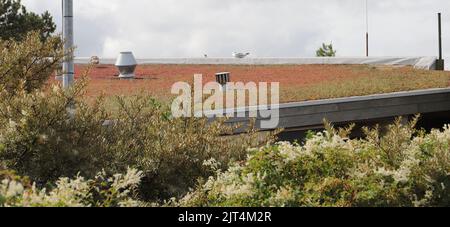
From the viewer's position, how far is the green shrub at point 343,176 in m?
7.71

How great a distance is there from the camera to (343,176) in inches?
332

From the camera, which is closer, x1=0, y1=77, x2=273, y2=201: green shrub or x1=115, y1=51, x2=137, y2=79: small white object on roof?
x1=0, y1=77, x2=273, y2=201: green shrub

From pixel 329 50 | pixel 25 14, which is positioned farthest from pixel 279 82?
pixel 329 50

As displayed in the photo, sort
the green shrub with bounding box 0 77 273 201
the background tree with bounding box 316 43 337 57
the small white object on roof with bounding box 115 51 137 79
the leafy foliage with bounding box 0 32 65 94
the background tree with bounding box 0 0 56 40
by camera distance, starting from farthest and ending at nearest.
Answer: the background tree with bounding box 316 43 337 57, the background tree with bounding box 0 0 56 40, the small white object on roof with bounding box 115 51 137 79, the leafy foliage with bounding box 0 32 65 94, the green shrub with bounding box 0 77 273 201

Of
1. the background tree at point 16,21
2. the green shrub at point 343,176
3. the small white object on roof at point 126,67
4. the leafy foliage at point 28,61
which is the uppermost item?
the background tree at point 16,21

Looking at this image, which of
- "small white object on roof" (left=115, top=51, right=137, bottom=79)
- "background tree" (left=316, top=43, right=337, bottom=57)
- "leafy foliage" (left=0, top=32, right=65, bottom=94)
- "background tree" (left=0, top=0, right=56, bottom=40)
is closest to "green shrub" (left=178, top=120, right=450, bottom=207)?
"leafy foliage" (left=0, top=32, right=65, bottom=94)

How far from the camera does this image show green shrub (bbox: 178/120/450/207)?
771cm

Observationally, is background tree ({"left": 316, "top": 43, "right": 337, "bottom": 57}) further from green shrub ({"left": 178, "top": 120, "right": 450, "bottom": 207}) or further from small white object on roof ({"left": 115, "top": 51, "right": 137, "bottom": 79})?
green shrub ({"left": 178, "top": 120, "right": 450, "bottom": 207})

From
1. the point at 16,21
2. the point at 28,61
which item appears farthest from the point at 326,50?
the point at 28,61

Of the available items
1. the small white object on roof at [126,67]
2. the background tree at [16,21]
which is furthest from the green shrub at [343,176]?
the background tree at [16,21]

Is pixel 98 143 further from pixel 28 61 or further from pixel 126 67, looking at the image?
pixel 126 67

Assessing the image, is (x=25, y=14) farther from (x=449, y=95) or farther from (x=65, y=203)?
(x=65, y=203)

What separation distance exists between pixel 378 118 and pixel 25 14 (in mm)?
19440

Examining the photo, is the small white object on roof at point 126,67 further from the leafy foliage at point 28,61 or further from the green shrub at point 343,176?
the green shrub at point 343,176
